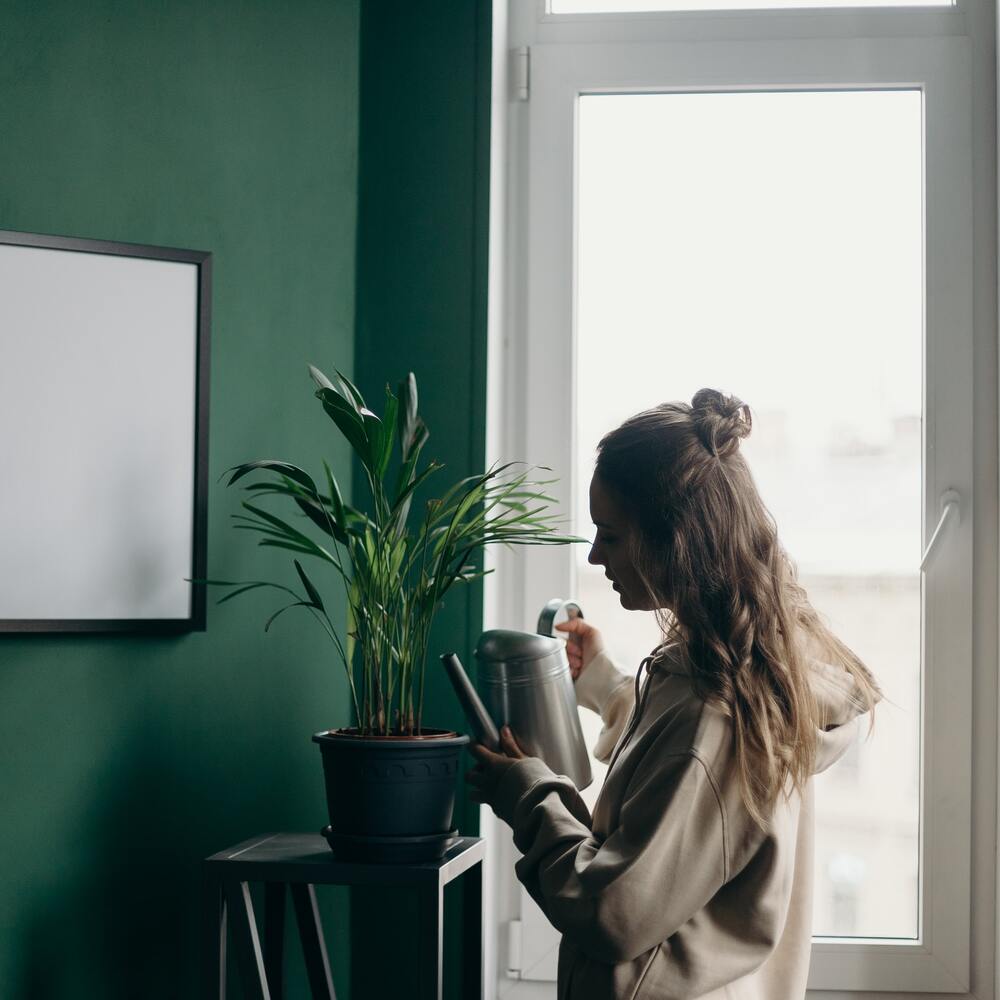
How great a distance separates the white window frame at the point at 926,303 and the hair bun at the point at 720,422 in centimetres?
76

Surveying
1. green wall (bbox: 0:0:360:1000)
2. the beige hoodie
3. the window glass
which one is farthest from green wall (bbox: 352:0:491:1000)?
the beige hoodie

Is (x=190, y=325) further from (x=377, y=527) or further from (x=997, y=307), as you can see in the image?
(x=997, y=307)

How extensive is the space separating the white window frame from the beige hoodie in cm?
74

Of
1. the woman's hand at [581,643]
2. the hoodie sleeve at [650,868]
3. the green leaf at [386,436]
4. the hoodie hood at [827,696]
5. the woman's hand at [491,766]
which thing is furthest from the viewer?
the woman's hand at [581,643]

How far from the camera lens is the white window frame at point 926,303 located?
205 cm

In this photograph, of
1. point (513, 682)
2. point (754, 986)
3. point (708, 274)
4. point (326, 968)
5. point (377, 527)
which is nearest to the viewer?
point (754, 986)

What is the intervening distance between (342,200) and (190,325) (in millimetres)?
404

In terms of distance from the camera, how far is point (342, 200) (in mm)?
2061

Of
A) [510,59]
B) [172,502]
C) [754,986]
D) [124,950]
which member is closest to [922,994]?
[754,986]

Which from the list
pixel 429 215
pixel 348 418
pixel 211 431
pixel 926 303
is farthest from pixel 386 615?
pixel 926 303

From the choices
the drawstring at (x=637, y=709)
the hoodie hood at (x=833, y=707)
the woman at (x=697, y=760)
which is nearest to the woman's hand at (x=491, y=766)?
the woman at (x=697, y=760)

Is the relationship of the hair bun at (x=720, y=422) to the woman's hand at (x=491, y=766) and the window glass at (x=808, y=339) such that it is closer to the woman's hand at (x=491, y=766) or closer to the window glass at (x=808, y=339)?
the woman's hand at (x=491, y=766)

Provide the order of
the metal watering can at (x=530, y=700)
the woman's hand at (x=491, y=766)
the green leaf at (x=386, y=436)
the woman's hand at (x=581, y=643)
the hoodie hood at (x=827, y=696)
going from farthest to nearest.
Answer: the woman's hand at (x=581, y=643)
the green leaf at (x=386, y=436)
the metal watering can at (x=530, y=700)
the woman's hand at (x=491, y=766)
the hoodie hood at (x=827, y=696)

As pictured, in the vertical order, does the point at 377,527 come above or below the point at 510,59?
below
